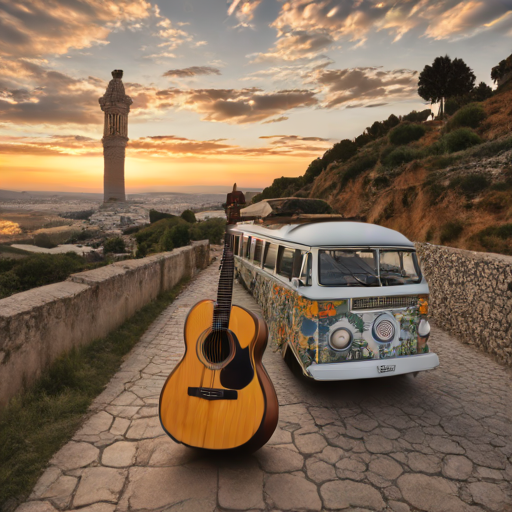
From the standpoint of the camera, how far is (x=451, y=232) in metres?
12.6

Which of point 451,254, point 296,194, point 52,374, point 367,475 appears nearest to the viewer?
point 367,475

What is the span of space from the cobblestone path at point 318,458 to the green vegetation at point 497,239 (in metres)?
6.64

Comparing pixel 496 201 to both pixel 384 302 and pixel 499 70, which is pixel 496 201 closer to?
pixel 384 302

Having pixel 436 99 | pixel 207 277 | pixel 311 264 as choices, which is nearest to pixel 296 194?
pixel 436 99

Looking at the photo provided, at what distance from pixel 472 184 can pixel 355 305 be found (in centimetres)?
1241

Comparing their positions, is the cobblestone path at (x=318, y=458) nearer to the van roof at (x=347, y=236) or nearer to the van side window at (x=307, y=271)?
the van side window at (x=307, y=271)

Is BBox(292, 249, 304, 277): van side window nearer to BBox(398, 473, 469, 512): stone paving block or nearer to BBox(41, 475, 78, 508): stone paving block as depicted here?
BBox(398, 473, 469, 512): stone paving block

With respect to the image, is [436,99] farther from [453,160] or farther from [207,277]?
[207,277]

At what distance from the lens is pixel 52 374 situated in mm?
4305

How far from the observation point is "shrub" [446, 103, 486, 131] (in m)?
23.1

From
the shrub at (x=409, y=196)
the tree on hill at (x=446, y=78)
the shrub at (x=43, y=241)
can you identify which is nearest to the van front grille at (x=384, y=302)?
the shrub at (x=409, y=196)

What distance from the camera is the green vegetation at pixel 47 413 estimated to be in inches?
115

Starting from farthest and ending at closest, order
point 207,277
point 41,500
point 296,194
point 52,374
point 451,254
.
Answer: point 296,194 < point 207,277 < point 451,254 < point 52,374 < point 41,500

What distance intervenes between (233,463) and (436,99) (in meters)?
49.9
